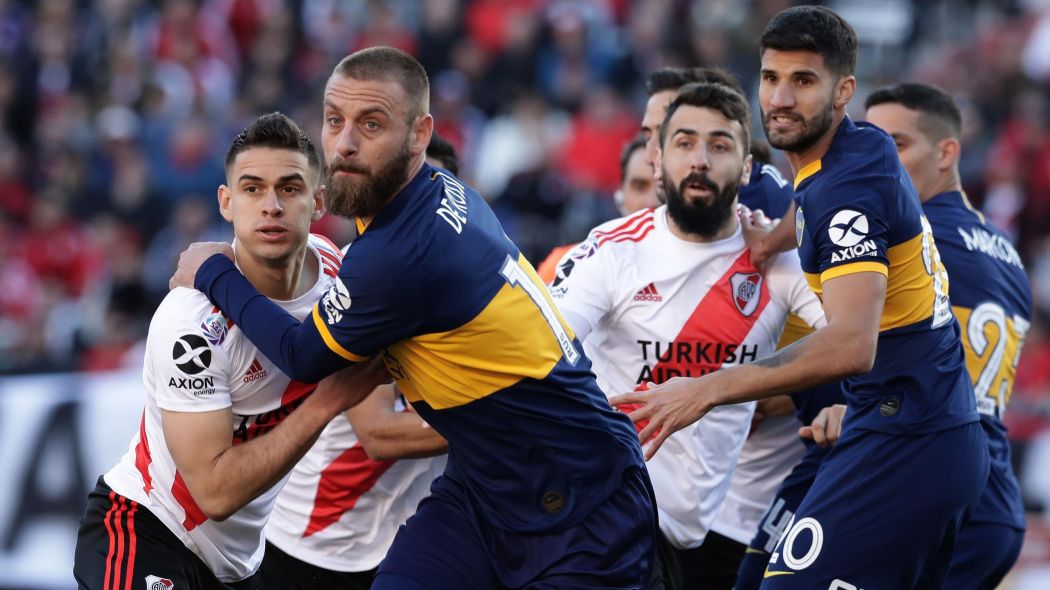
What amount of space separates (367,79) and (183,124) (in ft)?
38.6

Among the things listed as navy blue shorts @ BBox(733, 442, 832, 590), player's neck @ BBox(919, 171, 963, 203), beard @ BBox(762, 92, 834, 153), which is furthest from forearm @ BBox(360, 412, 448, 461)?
player's neck @ BBox(919, 171, 963, 203)

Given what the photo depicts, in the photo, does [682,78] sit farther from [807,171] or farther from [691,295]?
[807,171]

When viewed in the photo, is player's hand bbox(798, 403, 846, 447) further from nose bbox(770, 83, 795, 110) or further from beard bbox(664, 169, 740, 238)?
nose bbox(770, 83, 795, 110)

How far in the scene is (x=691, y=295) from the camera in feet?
22.1

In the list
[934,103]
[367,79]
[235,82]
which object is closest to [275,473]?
[367,79]

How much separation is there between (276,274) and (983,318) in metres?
3.58

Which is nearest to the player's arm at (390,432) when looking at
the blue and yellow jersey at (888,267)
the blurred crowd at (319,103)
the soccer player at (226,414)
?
the soccer player at (226,414)

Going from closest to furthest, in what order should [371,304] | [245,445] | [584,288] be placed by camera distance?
[371,304], [245,445], [584,288]

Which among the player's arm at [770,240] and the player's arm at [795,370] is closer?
the player's arm at [795,370]

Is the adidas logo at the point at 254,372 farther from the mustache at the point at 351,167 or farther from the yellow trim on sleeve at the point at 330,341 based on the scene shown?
the mustache at the point at 351,167

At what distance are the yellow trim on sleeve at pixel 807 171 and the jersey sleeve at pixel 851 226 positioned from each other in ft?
0.52

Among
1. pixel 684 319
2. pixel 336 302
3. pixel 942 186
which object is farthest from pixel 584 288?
pixel 942 186

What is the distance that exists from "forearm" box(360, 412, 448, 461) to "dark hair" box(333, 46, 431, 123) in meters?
1.59

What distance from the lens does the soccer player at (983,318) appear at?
23.5ft
